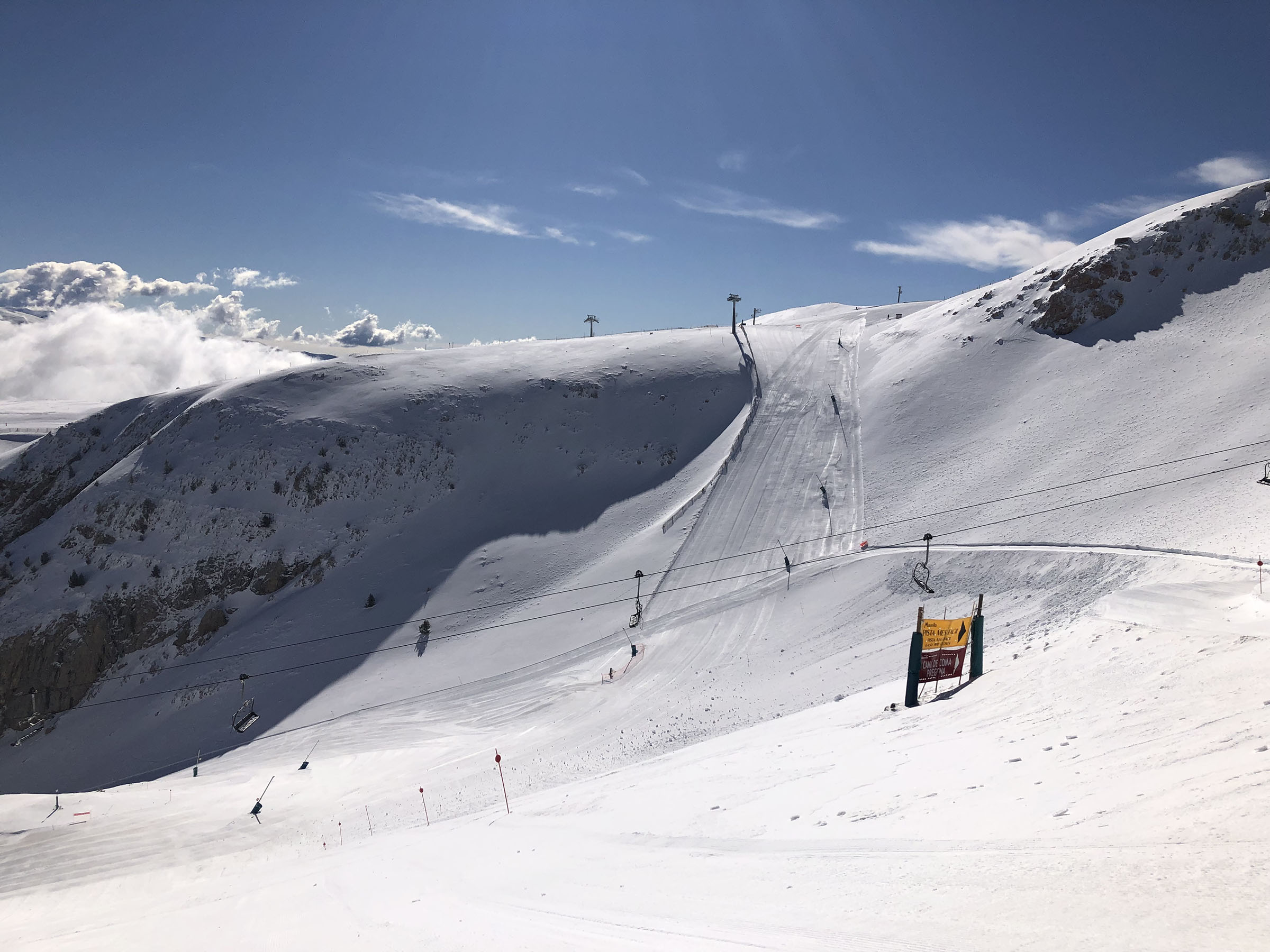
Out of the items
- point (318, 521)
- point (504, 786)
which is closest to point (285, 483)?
point (318, 521)

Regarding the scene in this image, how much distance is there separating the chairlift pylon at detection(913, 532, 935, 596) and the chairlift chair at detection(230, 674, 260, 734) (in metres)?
33.1

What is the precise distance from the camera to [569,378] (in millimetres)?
55031

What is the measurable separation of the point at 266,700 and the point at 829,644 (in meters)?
29.7

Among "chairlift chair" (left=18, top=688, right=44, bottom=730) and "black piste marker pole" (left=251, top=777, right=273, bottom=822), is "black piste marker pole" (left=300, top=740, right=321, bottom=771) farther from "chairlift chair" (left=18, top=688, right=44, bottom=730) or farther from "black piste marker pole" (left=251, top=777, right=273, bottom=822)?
"chairlift chair" (left=18, top=688, right=44, bottom=730)

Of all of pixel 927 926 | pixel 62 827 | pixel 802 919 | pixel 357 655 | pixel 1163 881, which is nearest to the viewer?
pixel 1163 881

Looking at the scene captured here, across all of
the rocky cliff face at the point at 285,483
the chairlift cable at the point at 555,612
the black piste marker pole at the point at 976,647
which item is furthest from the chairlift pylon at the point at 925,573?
the rocky cliff face at the point at 285,483

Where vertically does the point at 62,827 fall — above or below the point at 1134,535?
below

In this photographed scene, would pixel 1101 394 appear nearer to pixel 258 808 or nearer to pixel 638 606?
pixel 638 606

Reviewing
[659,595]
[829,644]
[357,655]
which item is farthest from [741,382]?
[357,655]

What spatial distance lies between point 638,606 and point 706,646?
17.5ft

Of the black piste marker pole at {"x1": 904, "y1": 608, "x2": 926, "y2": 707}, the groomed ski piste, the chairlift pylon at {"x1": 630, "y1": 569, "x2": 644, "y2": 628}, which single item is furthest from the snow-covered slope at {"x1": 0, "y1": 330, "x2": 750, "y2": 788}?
the black piste marker pole at {"x1": 904, "y1": 608, "x2": 926, "y2": 707}

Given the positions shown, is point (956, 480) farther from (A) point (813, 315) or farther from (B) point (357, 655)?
(A) point (813, 315)

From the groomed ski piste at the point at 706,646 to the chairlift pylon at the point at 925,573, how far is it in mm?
319

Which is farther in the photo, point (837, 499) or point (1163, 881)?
point (837, 499)
